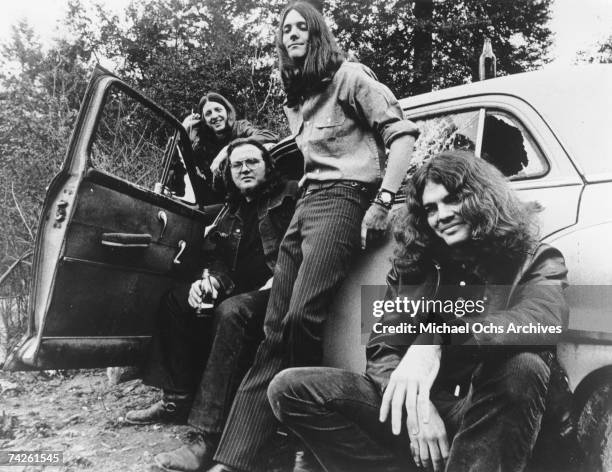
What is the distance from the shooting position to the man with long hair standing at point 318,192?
175 cm

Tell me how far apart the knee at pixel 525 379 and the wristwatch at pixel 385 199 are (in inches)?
29.1

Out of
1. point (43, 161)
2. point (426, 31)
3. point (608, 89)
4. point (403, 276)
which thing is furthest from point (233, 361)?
point (426, 31)

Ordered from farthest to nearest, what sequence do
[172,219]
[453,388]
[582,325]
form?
[172,219] < [453,388] < [582,325]

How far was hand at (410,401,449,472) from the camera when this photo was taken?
128 centimetres

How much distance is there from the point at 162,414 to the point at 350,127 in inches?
68.7

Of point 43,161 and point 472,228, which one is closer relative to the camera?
point 472,228

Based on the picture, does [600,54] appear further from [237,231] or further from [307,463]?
[307,463]

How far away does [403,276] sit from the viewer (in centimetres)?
153

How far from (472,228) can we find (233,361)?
1.16 metres

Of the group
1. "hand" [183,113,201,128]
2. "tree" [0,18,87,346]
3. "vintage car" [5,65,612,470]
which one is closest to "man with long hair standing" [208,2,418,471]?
"vintage car" [5,65,612,470]

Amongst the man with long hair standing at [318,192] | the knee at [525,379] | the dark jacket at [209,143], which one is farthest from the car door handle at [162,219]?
the knee at [525,379]

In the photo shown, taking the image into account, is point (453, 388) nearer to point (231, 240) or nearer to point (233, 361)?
point (233, 361)

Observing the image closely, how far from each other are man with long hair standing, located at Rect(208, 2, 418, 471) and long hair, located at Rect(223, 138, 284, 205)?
0.96 ft

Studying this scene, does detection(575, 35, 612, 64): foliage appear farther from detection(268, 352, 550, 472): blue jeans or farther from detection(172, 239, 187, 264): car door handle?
detection(172, 239, 187, 264): car door handle
